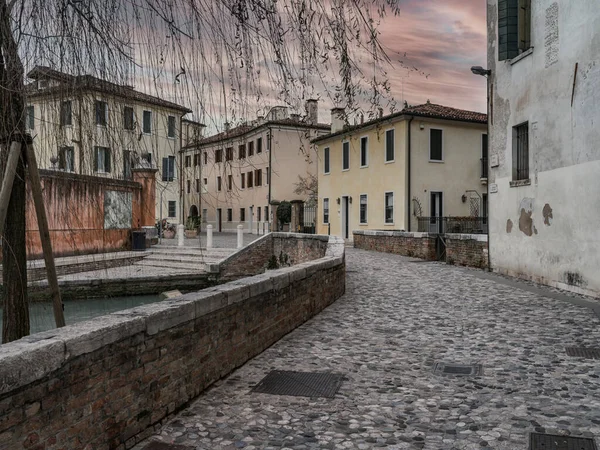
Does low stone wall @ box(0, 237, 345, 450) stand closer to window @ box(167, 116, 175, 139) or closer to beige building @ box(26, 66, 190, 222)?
beige building @ box(26, 66, 190, 222)

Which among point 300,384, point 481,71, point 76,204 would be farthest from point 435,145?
point 76,204

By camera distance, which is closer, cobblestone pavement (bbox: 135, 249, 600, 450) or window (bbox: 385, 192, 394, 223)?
cobblestone pavement (bbox: 135, 249, 600, 450)

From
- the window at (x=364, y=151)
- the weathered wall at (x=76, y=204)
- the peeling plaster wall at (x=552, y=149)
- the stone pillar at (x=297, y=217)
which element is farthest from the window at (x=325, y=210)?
the weathered wall at (x=76, y=204)

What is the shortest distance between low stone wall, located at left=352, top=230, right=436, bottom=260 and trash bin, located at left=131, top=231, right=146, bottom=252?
8.67 metres

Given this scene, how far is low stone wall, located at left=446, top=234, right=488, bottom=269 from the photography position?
14.2m

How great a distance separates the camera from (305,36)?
3275 millimetres

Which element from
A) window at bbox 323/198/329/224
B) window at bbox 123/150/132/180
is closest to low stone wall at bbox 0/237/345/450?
window at bbox 123/150/132/180

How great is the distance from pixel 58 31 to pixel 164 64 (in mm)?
579

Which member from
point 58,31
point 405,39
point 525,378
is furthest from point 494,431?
point 58,31

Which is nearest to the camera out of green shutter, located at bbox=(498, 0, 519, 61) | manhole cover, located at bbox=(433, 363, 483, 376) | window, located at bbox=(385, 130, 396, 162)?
manhole cover, located at bbox=(433, 363, 483, 376)

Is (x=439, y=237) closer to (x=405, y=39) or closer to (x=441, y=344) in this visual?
(x=441, y=344)

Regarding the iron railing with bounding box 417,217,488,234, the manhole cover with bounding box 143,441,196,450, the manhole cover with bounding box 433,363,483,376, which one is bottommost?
the manhole cover with bounding box 433,363,483,376

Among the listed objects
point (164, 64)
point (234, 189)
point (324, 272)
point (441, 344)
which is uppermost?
point (164, 64)

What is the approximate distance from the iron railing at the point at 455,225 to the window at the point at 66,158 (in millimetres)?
19365
